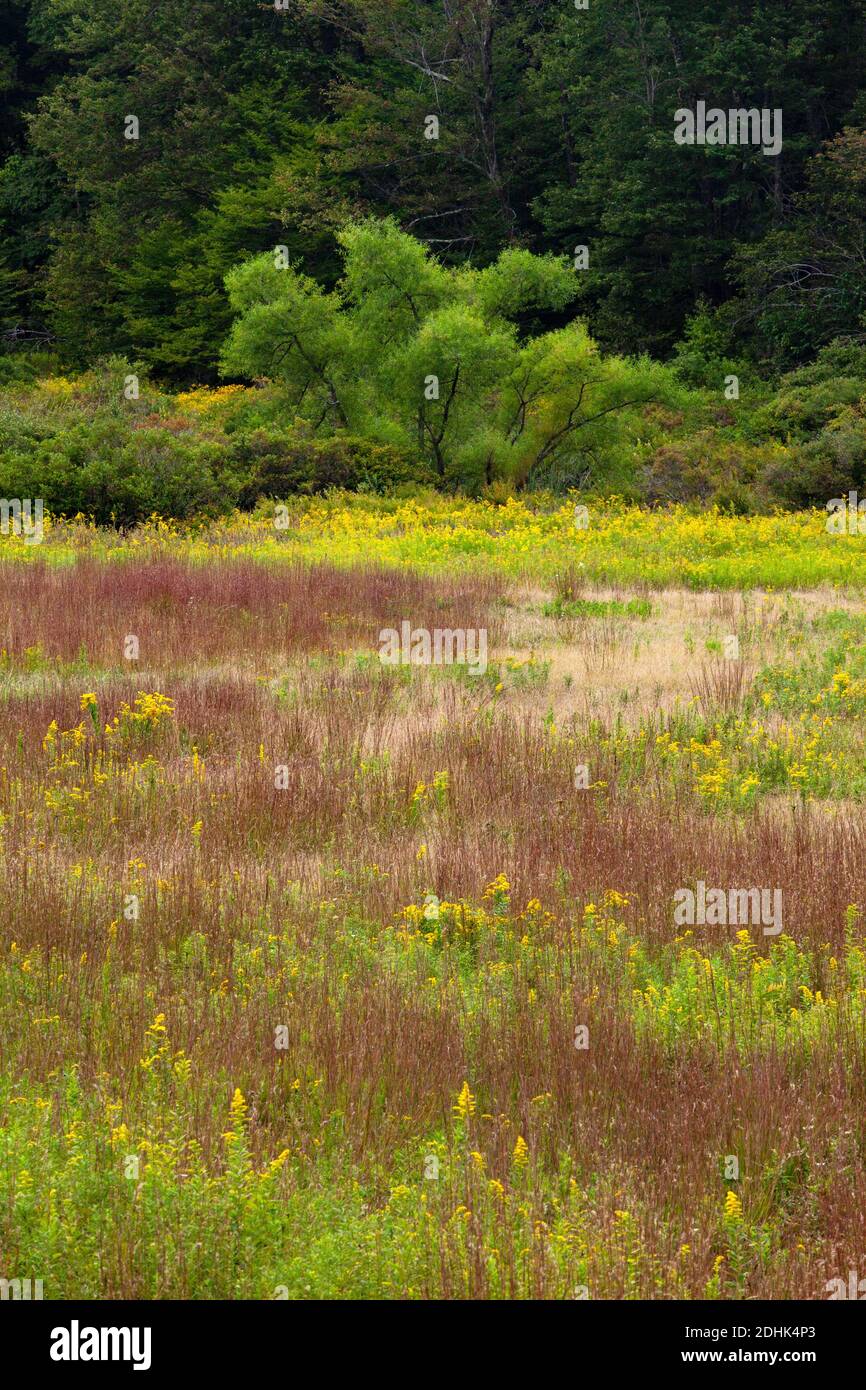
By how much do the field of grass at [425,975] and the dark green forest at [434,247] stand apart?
12704 millimetres

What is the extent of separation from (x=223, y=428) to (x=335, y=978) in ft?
87.3

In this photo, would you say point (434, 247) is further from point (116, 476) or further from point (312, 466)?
point (116, 476)

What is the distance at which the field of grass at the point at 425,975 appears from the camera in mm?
3377
